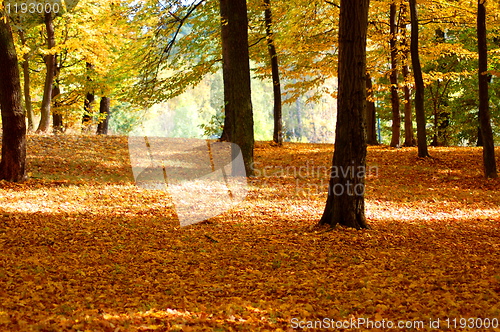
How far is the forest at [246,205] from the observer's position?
4414mm

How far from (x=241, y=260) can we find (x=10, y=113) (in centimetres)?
643

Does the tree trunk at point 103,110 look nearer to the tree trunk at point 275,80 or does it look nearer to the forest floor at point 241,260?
the tree trunk at point 275,80

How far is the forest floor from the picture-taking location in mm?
4117

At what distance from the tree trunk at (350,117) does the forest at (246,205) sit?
0.03 meters

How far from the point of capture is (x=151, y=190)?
10.5 metres

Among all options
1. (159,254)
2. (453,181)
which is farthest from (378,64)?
(159,254)

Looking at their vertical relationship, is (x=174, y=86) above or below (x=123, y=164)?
above

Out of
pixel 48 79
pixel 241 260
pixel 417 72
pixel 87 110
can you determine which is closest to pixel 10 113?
pixel 241 260

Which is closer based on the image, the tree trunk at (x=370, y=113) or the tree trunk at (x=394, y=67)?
the tree trunk at (x=394, y=67)

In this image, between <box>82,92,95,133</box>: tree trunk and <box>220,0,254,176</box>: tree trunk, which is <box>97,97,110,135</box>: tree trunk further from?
<box>220,0,254,176</box>: tree trunk

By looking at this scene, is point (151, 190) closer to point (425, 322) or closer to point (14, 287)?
point (14, 287)

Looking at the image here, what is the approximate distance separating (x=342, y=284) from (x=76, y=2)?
1592 cm

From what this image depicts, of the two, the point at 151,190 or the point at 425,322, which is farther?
the point at 151,190

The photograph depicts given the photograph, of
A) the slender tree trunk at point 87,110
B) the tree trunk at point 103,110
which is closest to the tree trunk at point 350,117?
the slender tree trunk at point 87,110
